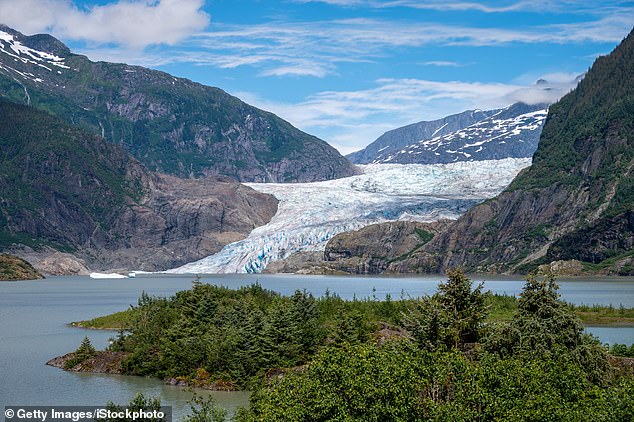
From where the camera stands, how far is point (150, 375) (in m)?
57.4

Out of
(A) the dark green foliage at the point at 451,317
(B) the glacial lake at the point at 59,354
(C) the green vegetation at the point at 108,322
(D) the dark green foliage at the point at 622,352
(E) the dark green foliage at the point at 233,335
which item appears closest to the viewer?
(A) the dark green foliage at the point at 451,317

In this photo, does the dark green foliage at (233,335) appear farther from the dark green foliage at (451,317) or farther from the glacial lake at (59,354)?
the dark green foliage at (451,317)

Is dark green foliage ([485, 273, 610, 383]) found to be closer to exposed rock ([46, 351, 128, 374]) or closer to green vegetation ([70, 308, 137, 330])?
exposed rock ([46, 351, 128, 374])

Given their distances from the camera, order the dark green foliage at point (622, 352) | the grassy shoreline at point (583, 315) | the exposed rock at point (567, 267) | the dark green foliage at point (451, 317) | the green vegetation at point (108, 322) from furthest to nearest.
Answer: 1. the exposed rock at point (567, 267)
2. the green vegetation at point (108, 322)
3. the grassy shoreline at point (583, 315)
4. the dark green foliage at point (622, 352)
5. the dark green foliage at point (451, 317)

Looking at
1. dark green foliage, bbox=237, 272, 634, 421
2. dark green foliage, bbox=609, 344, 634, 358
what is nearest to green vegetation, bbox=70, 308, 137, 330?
dark green foliage, bbox=609, 344, 634, 358

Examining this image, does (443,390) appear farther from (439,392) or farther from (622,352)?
(622,352)

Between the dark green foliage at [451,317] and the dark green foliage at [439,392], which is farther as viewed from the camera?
the dark green foliage at [451,317]

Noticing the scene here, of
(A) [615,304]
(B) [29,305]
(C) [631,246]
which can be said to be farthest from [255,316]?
(C) [631,246]

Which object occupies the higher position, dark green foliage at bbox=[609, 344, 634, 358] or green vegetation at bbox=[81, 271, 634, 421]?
green vegetation at bbox=[81, 271, 634, 421]

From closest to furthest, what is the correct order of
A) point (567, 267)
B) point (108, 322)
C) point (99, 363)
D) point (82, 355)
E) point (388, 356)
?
point (388, 356), point (99, 363), point (82, 355), point (108, 322), point (567, 267)

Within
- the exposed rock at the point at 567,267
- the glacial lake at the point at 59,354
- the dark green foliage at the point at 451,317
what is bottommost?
the glacial lake at the point at 59,354

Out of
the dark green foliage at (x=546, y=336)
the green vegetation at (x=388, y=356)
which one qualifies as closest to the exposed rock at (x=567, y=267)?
the green vegetation at (x=388, y=356)

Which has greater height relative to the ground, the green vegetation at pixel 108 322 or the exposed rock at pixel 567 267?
the exposed rock at pixel 567 267

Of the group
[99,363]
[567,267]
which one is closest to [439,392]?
[99,363]
